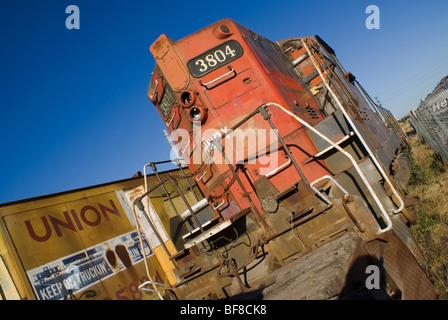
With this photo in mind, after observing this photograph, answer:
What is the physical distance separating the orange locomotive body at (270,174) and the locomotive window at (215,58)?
0.02 meters

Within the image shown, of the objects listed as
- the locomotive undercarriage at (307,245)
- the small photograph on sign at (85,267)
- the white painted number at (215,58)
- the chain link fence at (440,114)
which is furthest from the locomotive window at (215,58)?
the small photograph on sign at (85,267)

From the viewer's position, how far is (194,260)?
203 inches

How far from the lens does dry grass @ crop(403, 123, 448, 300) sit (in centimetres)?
438

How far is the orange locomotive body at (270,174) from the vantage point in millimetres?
3516

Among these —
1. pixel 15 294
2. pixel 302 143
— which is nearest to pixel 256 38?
pixel 302 143

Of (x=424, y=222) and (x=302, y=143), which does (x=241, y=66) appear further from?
(x=424, y=222)

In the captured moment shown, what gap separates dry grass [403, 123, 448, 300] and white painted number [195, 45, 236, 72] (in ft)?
16.8

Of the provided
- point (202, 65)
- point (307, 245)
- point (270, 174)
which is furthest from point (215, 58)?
point (307, 245)

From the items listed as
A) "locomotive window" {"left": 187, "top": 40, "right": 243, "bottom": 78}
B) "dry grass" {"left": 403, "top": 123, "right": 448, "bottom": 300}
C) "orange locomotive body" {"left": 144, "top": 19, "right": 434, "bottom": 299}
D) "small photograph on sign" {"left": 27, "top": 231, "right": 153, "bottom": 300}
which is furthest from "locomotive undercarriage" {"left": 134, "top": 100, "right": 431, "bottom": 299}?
"small photograph on sign" {"left": 27, "top": 231, "right": 153, "bottom": 300}

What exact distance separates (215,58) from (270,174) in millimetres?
2789

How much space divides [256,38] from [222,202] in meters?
4.06


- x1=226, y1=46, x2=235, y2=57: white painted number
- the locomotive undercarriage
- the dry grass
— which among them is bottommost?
the dry grass

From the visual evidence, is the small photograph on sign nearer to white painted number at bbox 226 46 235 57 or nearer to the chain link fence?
white painted number at bbox 226 46 235 57

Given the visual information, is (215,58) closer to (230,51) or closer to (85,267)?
(230,51)
